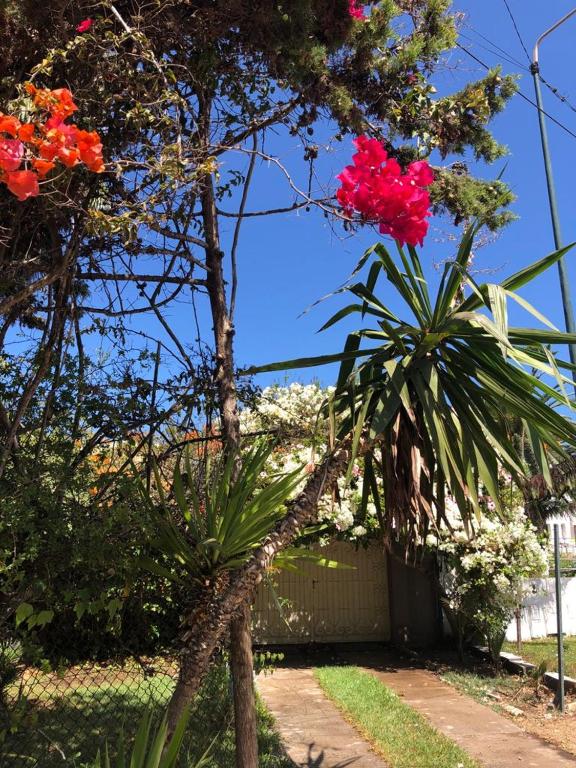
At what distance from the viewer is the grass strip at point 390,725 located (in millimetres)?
5270

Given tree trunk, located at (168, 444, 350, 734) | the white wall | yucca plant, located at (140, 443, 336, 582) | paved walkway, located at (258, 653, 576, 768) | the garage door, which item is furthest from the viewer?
the white wall

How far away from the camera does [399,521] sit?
3.42 meters

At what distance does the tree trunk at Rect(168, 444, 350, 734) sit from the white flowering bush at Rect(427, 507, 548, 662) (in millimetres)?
5925

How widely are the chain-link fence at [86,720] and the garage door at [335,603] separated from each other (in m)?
5.37

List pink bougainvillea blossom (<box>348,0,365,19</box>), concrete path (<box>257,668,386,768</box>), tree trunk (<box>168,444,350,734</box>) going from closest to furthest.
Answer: tree trunk (<box>168,444,350,734</box>) < pink bougainvillea blossom (<box>348,0,365,19</box>) < concrete path (<box>257,668,386,768</box>)

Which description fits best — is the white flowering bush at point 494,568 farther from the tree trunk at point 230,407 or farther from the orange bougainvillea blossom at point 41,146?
the orange bougainvillea blossom at point 41,146

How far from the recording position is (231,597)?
3.07 m

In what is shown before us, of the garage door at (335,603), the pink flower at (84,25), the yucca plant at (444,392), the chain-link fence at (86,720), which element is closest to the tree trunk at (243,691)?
the chain-link fence at (86,720)

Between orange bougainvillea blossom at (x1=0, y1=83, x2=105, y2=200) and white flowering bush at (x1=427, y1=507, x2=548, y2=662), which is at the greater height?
orange bougainvillea blossom at (x1=0, y1=83, x2=105, y2=200)

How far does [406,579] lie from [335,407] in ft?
27.0

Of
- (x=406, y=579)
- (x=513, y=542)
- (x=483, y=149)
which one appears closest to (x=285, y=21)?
(x=483, y=149)

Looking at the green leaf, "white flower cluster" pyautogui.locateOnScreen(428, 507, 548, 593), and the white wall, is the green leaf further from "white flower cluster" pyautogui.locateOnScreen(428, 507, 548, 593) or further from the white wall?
the white wall

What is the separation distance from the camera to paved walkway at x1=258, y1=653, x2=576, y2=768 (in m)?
5.36

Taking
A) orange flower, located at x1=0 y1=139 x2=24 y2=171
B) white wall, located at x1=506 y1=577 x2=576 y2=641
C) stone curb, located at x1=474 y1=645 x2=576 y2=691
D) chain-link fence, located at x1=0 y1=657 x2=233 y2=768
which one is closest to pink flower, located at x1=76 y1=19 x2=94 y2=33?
orange flower, located at x1=0 y1=139 x2=24 y2=171
